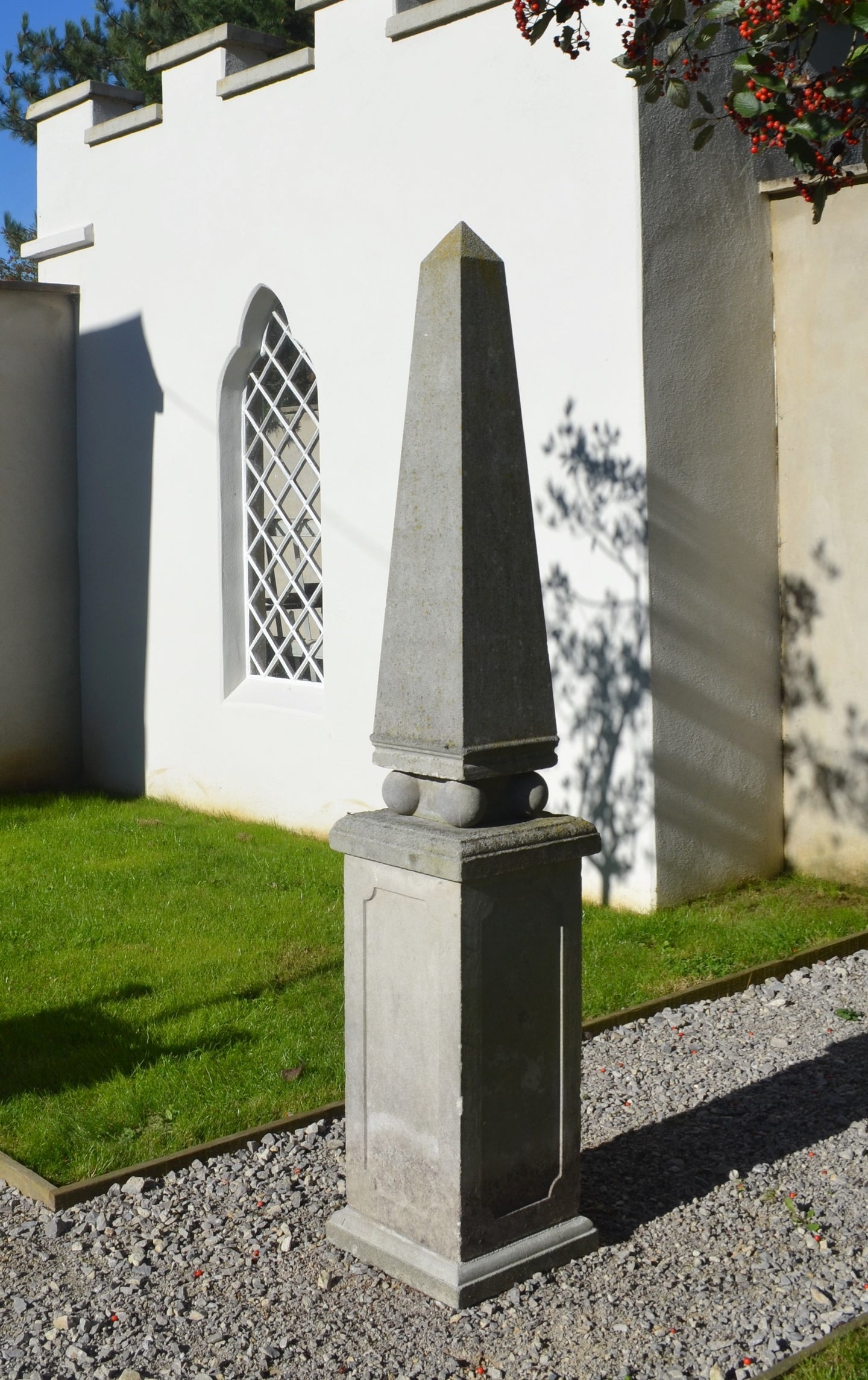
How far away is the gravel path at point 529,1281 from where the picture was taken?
3.26 metres

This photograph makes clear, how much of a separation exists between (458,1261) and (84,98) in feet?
31.8

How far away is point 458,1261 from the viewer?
3477mm

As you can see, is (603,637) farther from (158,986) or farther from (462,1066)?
(462,1066)

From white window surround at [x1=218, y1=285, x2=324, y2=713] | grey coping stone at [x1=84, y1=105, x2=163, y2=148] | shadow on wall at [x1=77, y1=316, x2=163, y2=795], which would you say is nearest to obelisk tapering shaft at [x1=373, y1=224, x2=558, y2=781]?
white window surround at [x1=218, y1=285, x2=324, y2=713]

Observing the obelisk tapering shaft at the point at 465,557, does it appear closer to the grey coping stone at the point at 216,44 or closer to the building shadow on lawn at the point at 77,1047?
the building shadow on lawn at the point at 77,1047

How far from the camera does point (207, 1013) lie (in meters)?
5.60

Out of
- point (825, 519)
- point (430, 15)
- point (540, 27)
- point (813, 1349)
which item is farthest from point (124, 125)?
point (813, 1349)

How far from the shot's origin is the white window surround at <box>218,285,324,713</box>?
9359 mm

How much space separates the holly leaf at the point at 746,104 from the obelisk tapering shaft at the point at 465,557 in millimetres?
678

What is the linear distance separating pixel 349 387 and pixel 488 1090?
18.7 feet

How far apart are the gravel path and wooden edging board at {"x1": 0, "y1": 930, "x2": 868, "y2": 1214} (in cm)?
5

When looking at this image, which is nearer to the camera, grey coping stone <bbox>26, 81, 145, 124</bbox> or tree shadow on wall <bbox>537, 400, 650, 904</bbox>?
tree shadow on wall <bbox>537, 400, 650, 904</bbox>

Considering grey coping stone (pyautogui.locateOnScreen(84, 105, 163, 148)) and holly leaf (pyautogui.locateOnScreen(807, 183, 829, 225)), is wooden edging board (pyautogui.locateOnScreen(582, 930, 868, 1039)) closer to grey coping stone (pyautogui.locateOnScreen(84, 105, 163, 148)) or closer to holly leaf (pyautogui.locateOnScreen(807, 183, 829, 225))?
holly leaf (pyautogui.locateOnScreen(807, 183, 829, 225))

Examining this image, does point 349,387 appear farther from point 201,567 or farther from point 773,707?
point 773,707
